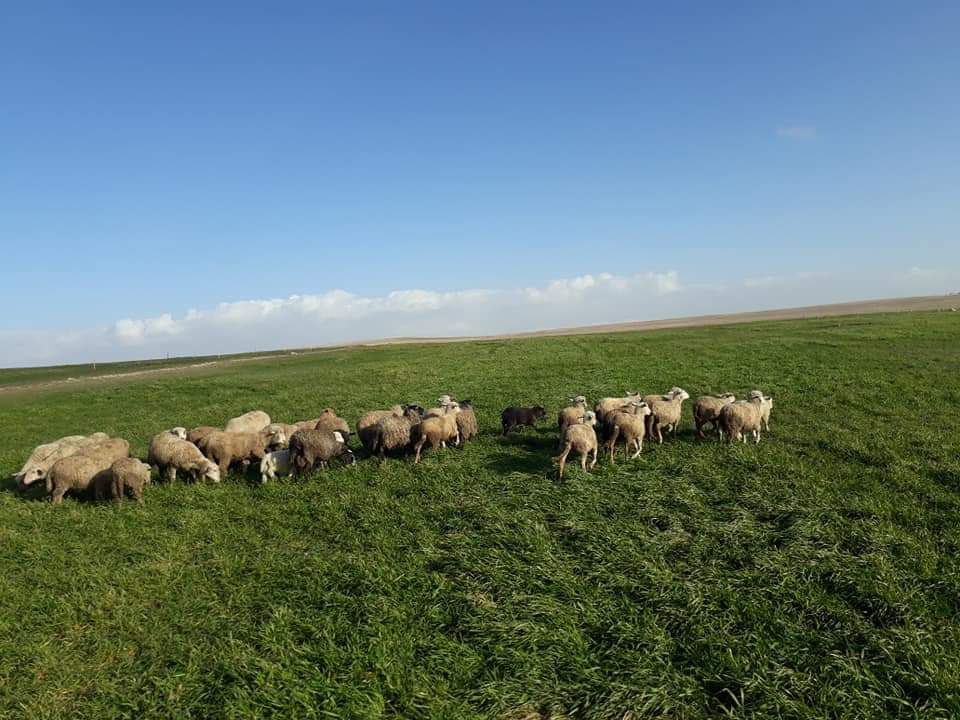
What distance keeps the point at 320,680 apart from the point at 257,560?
10.3ft

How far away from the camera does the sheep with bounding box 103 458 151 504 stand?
424 inches

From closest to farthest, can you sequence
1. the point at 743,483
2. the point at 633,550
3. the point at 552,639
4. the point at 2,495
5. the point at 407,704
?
1. the point at 407,704
2. the point at 552,639
3. the point at 633,550
4. the point at 743,483
5. the point at 2,495

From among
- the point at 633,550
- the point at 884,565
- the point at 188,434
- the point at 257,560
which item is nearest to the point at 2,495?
the point at 188,434

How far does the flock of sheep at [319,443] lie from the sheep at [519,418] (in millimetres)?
969

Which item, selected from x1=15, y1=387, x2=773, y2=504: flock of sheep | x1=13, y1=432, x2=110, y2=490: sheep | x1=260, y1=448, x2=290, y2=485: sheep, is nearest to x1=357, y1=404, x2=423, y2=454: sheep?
x1=15, y1=387, x2=773, y2=504: flock of sheep

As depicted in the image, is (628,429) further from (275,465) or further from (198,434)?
(198,434)

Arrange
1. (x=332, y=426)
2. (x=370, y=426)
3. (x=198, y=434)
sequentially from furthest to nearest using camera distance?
(x=332, y=426) < (x=198, y=434) < (x=370, y=426)

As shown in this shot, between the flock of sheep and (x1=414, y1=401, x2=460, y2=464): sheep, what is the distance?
1.0 inches

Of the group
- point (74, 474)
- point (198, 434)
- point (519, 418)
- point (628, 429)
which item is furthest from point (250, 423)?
point (628, 429)

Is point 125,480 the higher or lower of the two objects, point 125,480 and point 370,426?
the lower

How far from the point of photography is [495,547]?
27.0 feet

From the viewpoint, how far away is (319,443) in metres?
12.3

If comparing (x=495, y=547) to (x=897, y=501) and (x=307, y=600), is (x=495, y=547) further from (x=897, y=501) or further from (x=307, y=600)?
(x=897, y=501)

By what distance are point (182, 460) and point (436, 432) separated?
19.2 feet
